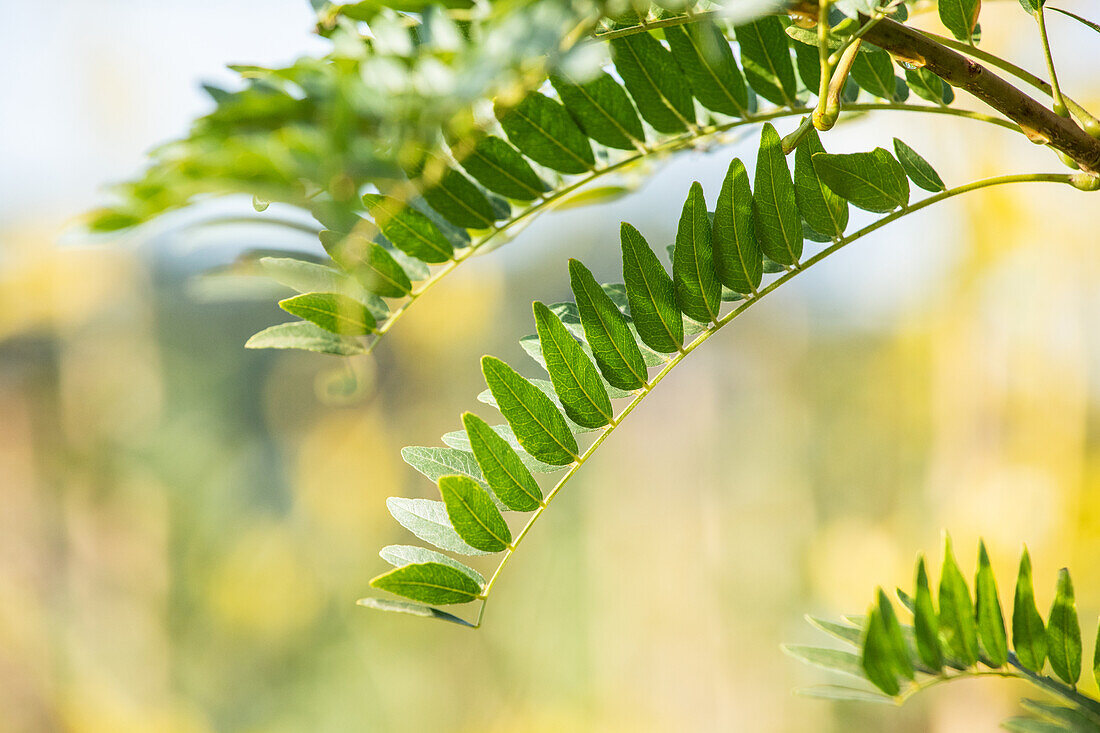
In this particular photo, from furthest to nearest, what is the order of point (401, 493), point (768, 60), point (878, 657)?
point (401, 493)
point (768, 60)
point (878, 657)

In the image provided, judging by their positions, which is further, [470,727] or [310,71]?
[470,727]

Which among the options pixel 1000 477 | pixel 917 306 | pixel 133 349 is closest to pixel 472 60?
pixel 1000 477

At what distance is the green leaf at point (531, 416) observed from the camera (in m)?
0.27

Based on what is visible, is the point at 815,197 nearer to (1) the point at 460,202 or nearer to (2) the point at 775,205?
(2) the point at 775,205

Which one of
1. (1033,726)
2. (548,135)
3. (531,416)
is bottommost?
(1033,726)

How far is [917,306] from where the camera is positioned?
2322mm

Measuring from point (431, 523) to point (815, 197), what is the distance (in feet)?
0.61

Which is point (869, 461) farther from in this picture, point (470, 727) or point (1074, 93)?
point (470, 727)

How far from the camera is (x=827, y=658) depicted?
0.24 m

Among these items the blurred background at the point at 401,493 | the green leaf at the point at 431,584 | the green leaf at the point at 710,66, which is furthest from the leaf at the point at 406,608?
the blurred background at the point at 401,493

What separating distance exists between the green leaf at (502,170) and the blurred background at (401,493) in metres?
2.03

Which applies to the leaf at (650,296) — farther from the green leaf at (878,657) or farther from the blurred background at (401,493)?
the blurred background at (401,493)

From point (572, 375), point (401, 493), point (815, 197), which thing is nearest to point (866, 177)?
point (815, 197)

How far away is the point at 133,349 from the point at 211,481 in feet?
2.22
